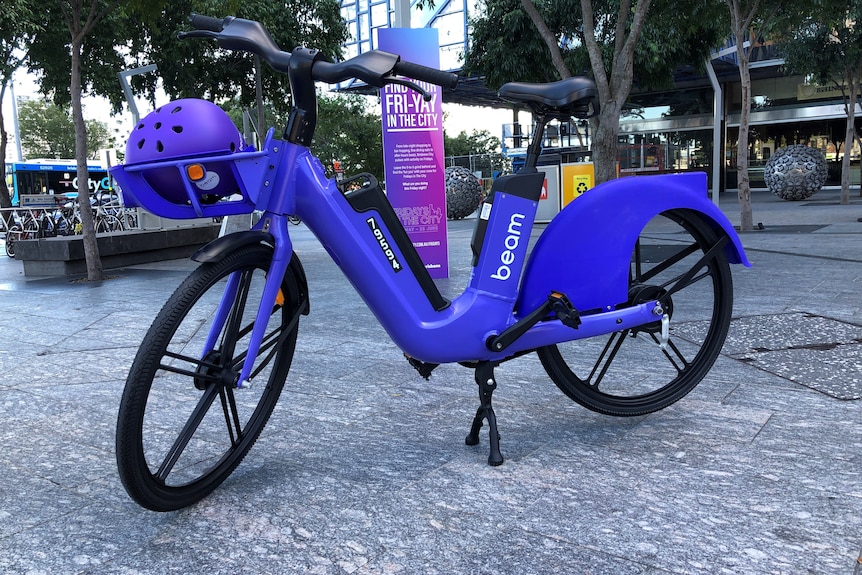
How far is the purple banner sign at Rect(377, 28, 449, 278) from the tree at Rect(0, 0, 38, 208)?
8.23 meters

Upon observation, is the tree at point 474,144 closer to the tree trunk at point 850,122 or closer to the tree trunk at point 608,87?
the tree trunk at point 850,122

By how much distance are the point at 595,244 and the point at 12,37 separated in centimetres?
1567

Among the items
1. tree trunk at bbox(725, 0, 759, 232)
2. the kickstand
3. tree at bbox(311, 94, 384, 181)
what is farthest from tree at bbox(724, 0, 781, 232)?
tree at bbox(311, 94, 384, 181)

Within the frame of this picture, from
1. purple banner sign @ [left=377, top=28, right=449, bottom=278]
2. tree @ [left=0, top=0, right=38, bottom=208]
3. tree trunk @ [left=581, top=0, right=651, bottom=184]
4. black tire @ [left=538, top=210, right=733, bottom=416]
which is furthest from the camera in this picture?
tree @ [left=0, top=0, right=38, bottom=208]

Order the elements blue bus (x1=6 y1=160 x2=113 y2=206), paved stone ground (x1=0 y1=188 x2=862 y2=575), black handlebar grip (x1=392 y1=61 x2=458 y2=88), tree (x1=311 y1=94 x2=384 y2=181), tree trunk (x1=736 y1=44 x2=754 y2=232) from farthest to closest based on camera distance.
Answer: tree (x1=311 y1=94 x2=384 y2=181)
blue bus (x1=6 y1=160 x2=113 y2=206)
tree trunk (x1=736 y1=44 x2=754 y2=232)
black handlebar grip (x1=392 y1=61 x2=458 y2=88)
paved stone ground (x1=0 y1=188 x2=862 y2=575)

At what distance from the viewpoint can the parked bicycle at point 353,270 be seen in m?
2.22

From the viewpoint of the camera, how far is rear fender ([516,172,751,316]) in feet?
9.34

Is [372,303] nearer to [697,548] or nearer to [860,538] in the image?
[697,548]

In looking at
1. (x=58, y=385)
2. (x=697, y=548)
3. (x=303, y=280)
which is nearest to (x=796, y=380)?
(x=697, y=548)

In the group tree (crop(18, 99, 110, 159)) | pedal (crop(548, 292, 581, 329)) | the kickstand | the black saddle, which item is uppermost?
tree (crop(18, 99, 110, 159))

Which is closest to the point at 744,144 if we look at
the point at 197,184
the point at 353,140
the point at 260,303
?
the point at 260,303

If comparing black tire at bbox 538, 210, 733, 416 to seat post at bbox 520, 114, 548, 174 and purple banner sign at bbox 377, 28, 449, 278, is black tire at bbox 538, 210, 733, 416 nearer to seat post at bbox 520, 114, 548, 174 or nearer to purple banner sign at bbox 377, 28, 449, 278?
seat post at bbox 520, 114, 548, 174

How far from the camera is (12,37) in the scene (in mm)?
14836

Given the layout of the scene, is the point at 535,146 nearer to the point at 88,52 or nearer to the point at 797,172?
the point at 797,172
